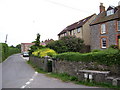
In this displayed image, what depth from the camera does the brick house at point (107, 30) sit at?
22078 millimetres

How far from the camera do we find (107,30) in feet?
77.9

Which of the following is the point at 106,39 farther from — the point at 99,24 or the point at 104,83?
the point at 104,83

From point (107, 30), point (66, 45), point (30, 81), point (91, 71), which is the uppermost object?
point (107, 30)

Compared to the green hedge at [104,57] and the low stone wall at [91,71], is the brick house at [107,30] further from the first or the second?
the green hedge at [104,57]

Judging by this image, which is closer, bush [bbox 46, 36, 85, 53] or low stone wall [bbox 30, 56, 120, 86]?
low stone wall [bbox 30, 56, 120, 86]

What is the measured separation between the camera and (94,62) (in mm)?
8016

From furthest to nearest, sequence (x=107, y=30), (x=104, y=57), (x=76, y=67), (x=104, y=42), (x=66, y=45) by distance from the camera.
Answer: (x=104, y=42) < (x=107, y=30) < (x=66, y=45) < (x=76, y=67) < (x=104, y=57)

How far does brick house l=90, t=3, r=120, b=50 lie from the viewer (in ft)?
72.4

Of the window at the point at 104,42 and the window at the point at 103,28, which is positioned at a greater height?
the window at the point at 103,28

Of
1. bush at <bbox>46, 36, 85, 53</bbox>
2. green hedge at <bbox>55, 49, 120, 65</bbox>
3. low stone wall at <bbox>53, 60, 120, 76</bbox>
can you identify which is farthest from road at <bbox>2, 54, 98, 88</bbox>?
bush at <bbox>46, 36, 85, 53</bbox>

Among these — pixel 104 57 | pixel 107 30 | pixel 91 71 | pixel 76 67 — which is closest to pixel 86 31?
pixel 107 30

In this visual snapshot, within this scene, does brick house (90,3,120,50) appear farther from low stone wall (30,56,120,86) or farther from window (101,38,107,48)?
low stone wall (30,56,120,86)

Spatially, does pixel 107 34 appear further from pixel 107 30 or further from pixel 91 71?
pixel 91 71

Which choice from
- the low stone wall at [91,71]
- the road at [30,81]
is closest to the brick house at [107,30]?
the low stone wall at [91,71]
